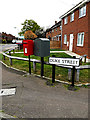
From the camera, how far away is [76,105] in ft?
9.07

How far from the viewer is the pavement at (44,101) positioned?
245 cm

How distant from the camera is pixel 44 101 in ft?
9.61

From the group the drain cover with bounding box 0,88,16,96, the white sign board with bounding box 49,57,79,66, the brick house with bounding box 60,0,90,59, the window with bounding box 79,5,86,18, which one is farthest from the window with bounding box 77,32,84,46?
the drain cover with bounding box 0,88,16,96

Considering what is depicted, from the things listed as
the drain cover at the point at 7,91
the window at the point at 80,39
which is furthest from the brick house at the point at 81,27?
the drain cover at the point at 7,91

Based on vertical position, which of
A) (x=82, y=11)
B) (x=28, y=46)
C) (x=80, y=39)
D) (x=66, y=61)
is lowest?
(x=66, y=61)

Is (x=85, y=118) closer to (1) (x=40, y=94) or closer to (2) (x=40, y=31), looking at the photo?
(1) (x=40, y=94)

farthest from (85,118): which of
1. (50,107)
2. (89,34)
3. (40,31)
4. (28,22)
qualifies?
(28,22)

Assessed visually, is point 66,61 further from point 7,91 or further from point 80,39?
point 80,39

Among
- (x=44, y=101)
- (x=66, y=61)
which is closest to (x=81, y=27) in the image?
(x=66, y=61)

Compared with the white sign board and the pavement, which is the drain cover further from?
the white sign board

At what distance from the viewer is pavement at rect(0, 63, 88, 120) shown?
245 centimetres

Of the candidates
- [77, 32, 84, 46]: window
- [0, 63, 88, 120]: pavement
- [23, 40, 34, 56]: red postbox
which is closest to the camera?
[0, 63, 88, 120]: pavement

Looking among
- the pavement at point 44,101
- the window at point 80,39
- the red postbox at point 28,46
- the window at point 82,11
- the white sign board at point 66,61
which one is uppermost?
the window at point 82,11

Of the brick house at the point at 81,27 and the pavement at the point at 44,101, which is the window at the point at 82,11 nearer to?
the brick house at the point at 81,27
